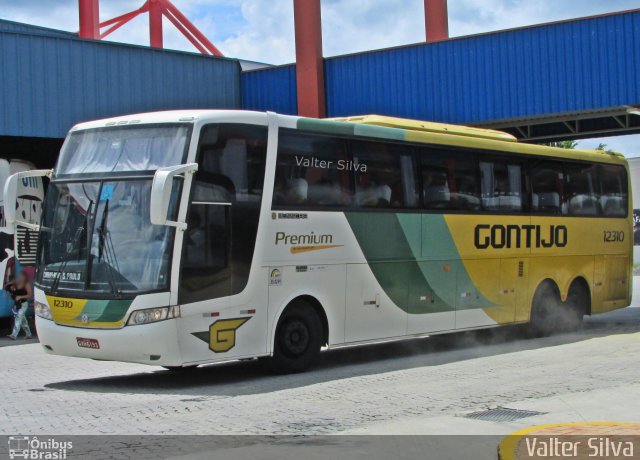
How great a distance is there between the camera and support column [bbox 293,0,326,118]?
24562mm

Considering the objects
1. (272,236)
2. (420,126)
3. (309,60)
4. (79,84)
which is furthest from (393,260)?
(309,60)

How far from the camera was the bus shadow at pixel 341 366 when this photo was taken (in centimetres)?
1137

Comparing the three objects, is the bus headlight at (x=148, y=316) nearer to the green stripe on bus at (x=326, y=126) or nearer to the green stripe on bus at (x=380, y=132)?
the green stripe on bus at (x=326, y=126)

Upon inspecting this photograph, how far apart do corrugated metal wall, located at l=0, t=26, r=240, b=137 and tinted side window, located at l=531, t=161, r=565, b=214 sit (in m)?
10.4

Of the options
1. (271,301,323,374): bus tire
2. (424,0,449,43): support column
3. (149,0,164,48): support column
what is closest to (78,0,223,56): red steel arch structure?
(149,0,164,48): support column

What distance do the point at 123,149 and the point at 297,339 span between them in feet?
11.6

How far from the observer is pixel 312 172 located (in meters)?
12.6

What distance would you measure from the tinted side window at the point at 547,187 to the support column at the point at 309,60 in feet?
28.5

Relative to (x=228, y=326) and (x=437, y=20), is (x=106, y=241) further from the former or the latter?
(x=437, y=20)

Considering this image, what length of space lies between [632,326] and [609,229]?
2.23 metres

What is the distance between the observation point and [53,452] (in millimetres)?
7418


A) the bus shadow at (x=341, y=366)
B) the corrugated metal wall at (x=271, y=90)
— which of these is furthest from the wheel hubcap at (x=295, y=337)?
the corrugated metal wall at (x=271, y=90)

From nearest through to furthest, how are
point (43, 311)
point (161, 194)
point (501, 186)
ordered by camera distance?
point (161, 194) → point (43, 311) → point (501, 186)

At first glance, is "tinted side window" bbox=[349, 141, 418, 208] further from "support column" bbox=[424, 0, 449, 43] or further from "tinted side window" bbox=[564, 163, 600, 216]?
"support column" bbox=[424, 0, 449, 43]
